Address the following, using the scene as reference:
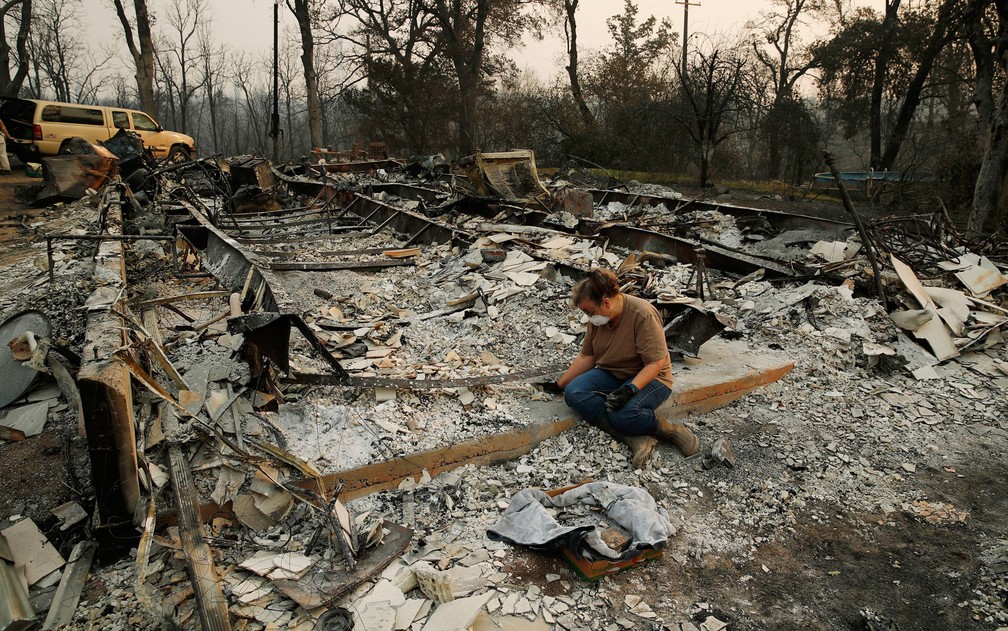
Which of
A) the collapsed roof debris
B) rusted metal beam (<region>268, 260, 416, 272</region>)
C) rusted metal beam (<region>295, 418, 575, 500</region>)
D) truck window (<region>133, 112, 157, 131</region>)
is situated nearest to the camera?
the collapsed roof debris

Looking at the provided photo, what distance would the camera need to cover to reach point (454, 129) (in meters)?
27.0

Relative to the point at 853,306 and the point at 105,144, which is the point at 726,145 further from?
the point at 105,144

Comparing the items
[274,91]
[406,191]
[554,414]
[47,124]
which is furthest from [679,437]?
[274,91]

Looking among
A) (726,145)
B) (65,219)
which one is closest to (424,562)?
(65,219)

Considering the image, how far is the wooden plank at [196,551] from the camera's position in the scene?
2.37 m

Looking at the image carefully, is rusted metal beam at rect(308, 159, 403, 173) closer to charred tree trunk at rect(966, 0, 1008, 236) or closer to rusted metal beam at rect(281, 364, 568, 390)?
charred tree trunk at rect(966, 0, 1008, 236)

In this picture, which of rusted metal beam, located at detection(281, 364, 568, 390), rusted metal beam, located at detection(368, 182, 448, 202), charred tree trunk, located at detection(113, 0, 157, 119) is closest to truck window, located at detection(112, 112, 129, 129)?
charred tree trunk, located at detection(113, 0, 157, 119)

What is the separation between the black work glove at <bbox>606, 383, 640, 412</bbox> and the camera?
12.3 ft

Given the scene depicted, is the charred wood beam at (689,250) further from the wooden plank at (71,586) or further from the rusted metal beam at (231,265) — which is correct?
the wooden plank at (71,586)

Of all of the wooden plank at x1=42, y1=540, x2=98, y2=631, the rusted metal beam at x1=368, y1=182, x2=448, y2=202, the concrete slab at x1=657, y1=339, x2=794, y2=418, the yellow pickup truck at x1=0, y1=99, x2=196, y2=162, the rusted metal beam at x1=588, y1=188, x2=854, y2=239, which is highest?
the yellow pickup truck at x1=0, y1=99, x2=196, y2=162

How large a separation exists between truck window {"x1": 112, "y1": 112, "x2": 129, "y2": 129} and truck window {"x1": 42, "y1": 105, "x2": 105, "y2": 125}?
0.30 metres

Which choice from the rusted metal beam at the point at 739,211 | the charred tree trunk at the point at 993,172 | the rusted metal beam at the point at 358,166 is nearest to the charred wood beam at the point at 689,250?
the rusted metal beam at the point at 739,211

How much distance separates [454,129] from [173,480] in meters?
25.9

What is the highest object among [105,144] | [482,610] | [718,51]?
[718,51]
